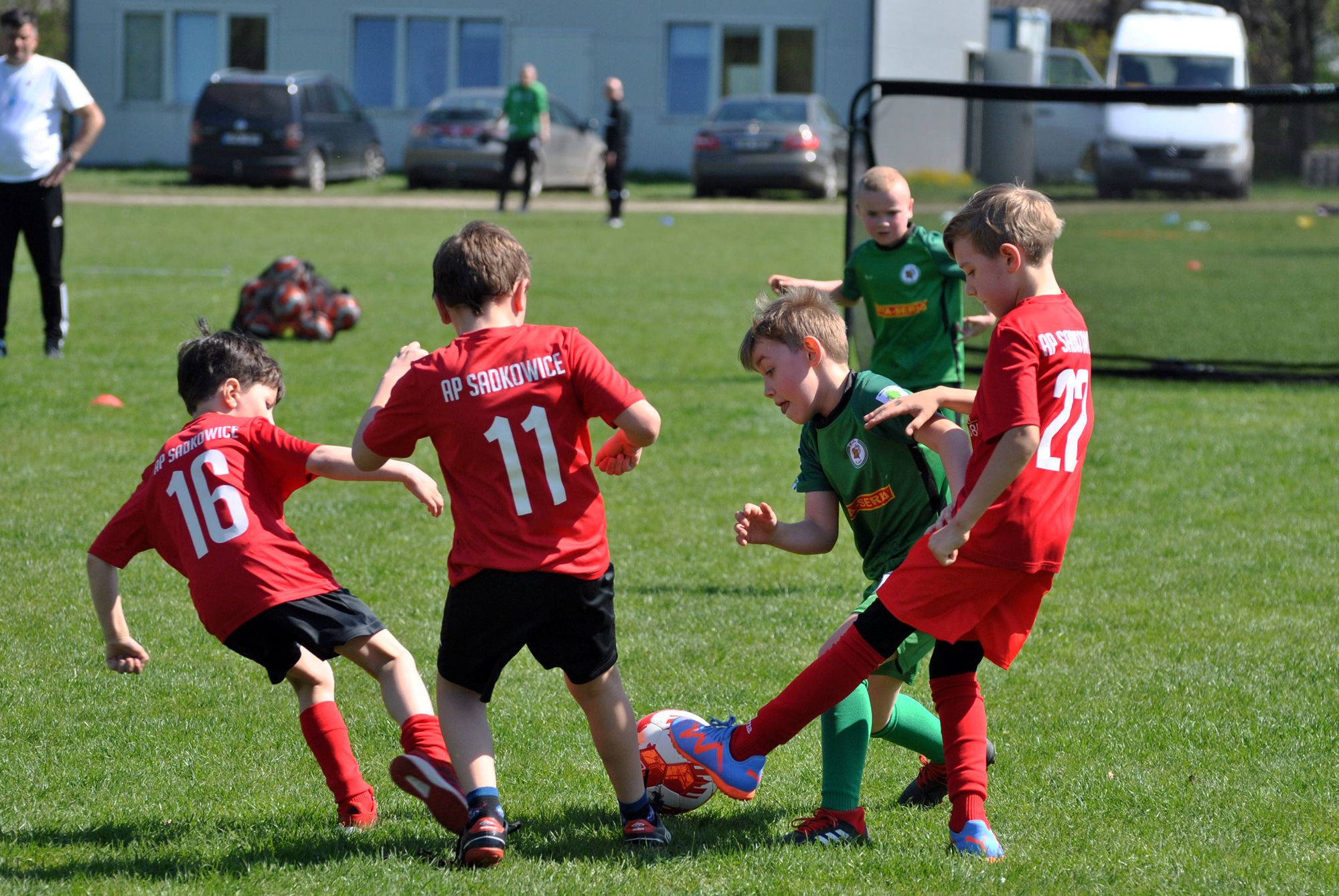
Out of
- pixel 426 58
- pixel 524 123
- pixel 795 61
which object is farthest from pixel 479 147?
pixel 795 61

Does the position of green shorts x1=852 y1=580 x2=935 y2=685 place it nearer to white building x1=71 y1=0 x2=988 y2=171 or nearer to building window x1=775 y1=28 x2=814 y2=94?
white building x1=71 y1=0 x2=988 y2=171

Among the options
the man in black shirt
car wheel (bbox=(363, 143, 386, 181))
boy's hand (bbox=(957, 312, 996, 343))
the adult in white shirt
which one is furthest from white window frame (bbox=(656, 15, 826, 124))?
boy's hand (bbox=(957, 312, 996, 343))

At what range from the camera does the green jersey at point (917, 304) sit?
627 cm

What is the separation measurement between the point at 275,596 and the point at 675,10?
106 feet

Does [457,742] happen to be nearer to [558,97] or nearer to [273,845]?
[273,845]

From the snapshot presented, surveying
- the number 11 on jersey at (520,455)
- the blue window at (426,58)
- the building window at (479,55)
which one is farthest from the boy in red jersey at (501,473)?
the blue window at (426,58)

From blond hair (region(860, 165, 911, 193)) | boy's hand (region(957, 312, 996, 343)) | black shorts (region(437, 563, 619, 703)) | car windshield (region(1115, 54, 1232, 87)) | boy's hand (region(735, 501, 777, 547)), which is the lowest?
black shorts (region(437, 563, 619, 703))

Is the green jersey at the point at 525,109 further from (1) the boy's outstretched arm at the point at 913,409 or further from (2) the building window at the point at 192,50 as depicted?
(1) the boy's outstretched arm at the point at 913,409

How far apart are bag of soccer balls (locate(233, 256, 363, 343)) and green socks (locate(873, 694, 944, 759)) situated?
880 centimetres

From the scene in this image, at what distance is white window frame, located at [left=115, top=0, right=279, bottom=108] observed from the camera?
34500 mm

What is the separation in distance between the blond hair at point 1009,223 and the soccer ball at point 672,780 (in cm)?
152

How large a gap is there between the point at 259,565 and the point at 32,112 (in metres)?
7.70

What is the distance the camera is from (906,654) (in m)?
3.80

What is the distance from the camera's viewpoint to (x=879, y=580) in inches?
155
